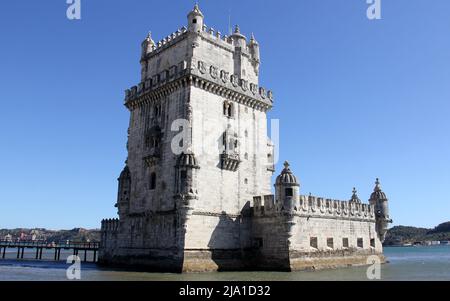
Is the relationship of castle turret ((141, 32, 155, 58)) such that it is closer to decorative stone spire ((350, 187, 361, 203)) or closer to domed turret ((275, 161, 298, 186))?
domed turret ((275, 161, 298, 186))

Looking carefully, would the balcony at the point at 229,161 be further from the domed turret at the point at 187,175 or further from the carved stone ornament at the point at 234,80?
the carved stone ornament at the point at 234,80

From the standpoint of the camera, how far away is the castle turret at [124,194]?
3806cm

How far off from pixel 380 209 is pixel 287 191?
18276mm

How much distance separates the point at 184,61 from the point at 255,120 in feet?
29.8

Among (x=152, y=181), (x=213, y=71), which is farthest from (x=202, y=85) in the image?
(x=152, y=181)

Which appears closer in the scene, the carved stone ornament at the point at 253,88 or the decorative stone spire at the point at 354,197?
the carved stone ornament at the point at 253,88

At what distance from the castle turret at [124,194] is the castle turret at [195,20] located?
14460mm

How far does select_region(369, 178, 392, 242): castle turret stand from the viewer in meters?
46.1

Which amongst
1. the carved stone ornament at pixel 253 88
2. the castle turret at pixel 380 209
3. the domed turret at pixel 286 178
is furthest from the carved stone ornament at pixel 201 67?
the castle turret at pixel 380 209

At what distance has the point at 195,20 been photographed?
3638cm

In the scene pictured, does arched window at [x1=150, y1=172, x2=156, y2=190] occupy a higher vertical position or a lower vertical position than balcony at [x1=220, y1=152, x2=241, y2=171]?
lower

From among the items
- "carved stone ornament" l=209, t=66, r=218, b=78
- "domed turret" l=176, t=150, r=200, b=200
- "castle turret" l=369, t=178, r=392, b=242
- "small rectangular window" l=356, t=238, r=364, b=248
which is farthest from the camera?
"castle turret" l=369, t=178, r=392, b=242

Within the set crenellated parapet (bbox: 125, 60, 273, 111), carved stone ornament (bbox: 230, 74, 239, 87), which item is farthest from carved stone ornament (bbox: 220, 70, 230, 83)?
carved stone ornament (bbox: 230, 74, 239, 87)

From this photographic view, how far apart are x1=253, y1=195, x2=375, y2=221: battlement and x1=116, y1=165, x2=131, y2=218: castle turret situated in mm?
11687
